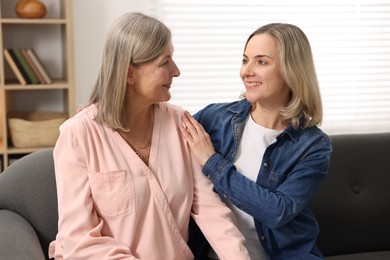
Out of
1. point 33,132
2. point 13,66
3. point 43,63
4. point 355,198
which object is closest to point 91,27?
point 43,63

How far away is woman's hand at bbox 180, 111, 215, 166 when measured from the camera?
209 cm

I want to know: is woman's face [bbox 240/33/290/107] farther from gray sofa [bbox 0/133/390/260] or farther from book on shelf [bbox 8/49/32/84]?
book on shelf [bbox 8/49/32/84]

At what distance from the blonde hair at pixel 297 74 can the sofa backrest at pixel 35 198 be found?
82cm

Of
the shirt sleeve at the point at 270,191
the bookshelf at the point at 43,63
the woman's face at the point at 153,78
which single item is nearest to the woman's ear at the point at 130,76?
the woman's face at the point at 153,78

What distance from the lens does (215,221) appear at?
2.09 m

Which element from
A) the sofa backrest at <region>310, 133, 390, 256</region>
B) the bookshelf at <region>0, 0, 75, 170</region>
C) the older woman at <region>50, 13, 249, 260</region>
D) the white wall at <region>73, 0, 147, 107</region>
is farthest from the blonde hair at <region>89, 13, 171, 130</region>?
the white wall at <region>73, 0, 147, 107</region>

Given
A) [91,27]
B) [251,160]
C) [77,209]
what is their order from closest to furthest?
[77,209] → [251,160] → [91,27]

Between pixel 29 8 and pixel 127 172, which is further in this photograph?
pixel 29 8

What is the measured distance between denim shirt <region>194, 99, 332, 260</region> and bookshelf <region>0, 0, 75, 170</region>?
1503mm

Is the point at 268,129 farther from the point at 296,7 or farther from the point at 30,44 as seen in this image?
the point at 30,44

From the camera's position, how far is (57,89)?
3.84 metres

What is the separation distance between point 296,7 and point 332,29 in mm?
245

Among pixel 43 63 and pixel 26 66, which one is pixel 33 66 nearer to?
pixel 26 66

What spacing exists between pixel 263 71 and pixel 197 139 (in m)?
0.30
